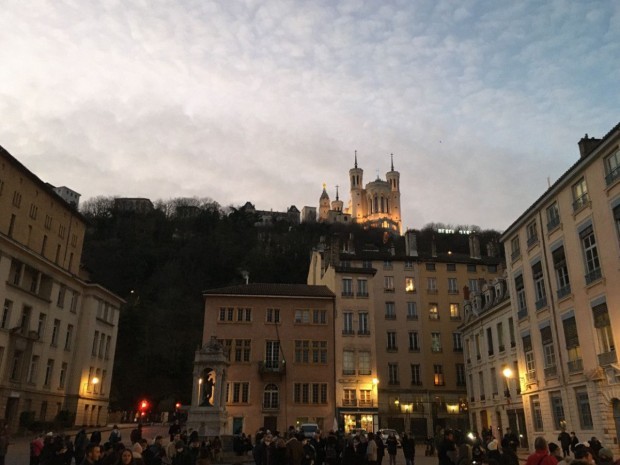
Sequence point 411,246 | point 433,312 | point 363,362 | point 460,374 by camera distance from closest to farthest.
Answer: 1. point 363,362
2. point 460,374
3. point 433,312
4. point 411,246

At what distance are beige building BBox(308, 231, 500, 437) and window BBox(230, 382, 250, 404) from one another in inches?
307

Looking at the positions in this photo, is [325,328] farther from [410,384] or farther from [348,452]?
[348,452]

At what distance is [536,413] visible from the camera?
104 feet

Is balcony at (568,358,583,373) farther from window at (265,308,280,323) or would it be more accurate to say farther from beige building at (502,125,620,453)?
window at (265,308,280,323)

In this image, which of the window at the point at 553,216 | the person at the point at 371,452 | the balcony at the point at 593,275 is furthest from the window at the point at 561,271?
the person at the point at 371,452

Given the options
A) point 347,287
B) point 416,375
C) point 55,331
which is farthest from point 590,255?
point 55,331

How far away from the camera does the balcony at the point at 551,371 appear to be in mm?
29031

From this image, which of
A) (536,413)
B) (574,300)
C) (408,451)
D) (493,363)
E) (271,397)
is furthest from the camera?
(271,397)

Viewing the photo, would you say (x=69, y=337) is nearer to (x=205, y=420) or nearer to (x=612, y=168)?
(x=205, y=420)

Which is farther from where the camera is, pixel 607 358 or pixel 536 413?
pixel 536 413

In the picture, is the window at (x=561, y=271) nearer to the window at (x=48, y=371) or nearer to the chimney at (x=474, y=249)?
the chimney at (x=474, y=249)

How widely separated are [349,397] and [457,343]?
14.1 metres

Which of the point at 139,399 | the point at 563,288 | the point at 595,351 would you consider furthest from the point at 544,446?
the point at 139,399

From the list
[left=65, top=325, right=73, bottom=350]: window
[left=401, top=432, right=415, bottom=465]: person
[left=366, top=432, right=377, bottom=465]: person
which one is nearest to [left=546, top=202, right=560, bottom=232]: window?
[left=401, top=432, right=415, bottom=465]: person
